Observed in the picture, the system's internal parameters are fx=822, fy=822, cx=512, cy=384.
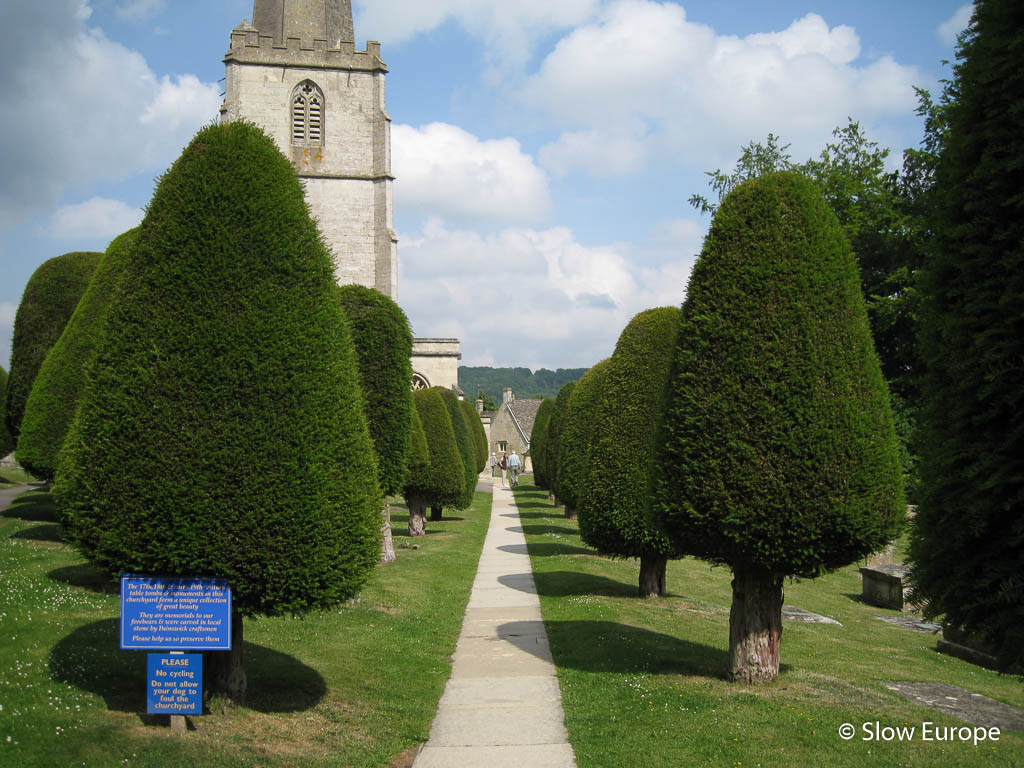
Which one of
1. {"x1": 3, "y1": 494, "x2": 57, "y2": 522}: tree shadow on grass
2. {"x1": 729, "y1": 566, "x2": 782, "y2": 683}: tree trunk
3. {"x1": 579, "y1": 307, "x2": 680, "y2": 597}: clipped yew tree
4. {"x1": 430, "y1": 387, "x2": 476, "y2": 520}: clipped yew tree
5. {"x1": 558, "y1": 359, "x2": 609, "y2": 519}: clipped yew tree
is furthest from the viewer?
{"x1": 430, "y1": 387, "x2": 476, "y2": 520}: clipped yew tree

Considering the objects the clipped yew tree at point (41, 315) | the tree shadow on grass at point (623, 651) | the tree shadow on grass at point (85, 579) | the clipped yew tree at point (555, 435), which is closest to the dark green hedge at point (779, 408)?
the tree shadow on grass at point (623, 651)

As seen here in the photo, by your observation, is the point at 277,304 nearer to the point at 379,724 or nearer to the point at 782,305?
the point at 379,724

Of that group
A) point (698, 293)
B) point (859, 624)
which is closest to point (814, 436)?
point (698, 293)

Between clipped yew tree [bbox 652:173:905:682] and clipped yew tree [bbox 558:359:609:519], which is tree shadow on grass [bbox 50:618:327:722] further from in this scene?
clipped yew tree [bbox 558:359:609:519]

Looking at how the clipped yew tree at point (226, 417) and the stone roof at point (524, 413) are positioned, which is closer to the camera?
the clipped yew tree at point (226, 417)

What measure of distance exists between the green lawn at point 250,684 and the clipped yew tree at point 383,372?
3738 mm

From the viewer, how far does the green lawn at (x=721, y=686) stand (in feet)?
21.9

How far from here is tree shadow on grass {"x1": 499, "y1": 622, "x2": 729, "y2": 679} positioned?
951cm

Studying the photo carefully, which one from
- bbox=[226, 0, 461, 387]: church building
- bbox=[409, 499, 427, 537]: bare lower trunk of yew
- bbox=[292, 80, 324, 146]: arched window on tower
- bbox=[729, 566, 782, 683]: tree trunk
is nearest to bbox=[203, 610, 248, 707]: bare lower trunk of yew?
bbox=[729, 566, 782, 683]: tree trunk

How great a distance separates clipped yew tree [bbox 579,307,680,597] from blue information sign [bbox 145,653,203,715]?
8325mm

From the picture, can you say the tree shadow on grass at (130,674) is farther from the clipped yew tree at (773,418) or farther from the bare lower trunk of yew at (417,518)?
the bare lower trunk of yew at (417,518)

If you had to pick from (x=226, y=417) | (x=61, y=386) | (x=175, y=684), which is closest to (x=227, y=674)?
(x=175, y=684)

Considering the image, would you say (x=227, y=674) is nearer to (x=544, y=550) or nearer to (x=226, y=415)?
(x=226, y=415)

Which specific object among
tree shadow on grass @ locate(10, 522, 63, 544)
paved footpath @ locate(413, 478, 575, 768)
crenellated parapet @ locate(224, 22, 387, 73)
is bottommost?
paved footpath @ locate(413, 478, 575, 768)
